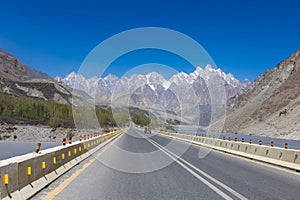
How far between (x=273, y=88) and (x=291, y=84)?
55.9ft

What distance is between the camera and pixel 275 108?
89188 mm

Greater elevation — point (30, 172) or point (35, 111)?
point (35, 111)

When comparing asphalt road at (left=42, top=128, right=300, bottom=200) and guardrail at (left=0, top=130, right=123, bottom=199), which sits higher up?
guardrail at (left=0, top=130, right=123, bottom=199)

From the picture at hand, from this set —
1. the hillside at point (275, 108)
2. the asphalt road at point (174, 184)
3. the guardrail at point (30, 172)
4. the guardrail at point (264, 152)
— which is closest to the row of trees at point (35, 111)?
the hillside at point (275, 108)

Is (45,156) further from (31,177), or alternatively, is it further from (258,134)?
(258,134)

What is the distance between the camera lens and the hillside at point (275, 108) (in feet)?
235

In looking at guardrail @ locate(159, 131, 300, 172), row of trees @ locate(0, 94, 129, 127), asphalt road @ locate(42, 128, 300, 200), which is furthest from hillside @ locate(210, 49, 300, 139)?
asphalt road @ locate(42, 128, 300, 200)

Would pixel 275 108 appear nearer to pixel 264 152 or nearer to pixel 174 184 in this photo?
pixel 264 152

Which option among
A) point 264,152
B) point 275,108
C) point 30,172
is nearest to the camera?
point 30,172

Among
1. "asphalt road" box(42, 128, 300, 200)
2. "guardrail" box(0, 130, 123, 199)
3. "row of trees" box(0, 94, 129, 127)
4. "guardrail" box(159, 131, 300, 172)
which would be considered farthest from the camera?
"row of trees" box(0, 94, 129, 127)

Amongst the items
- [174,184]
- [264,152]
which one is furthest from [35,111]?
[174,184]

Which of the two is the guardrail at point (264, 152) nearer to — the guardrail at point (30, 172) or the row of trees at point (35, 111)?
the guardrail at point (30, 172)

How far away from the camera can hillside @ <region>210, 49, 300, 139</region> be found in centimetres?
7175

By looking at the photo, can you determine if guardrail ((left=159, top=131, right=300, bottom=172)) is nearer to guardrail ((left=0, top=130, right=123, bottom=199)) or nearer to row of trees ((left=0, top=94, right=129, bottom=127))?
guardrail ((left=0, top=130, right=123, bottom=199))
